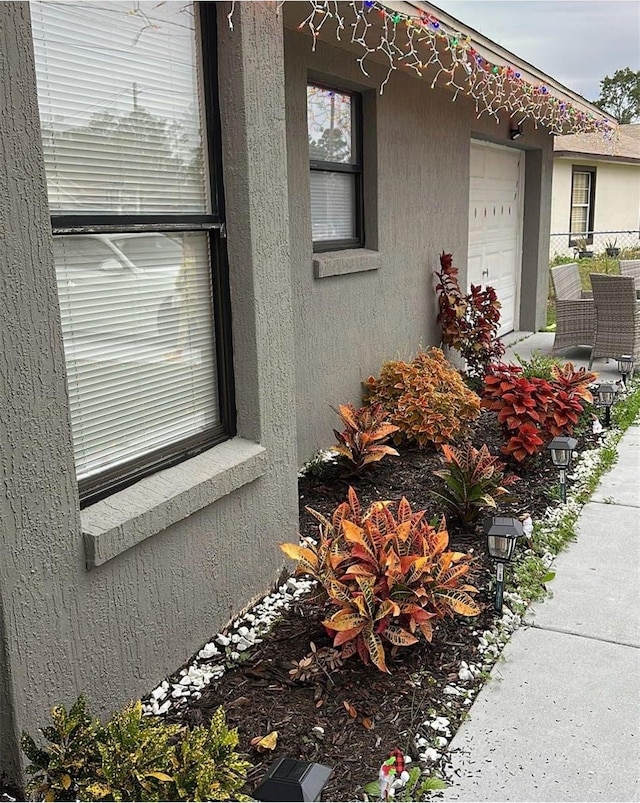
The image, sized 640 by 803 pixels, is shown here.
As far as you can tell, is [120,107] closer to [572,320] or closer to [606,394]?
[606,394]

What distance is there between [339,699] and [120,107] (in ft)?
7.55

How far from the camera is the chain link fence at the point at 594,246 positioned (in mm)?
19359

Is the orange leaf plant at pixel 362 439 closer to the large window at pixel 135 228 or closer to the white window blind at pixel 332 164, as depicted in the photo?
the white window blind at pixel 332 164

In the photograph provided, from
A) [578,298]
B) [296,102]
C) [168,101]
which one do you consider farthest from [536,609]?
[578,298]

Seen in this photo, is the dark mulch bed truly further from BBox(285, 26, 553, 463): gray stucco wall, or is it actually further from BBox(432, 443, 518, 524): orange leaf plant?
BBox(285, 26, 553, 463): gray stucco wall

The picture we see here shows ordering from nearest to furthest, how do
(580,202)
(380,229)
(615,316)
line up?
(380,229) → (615,316) → (580,202)

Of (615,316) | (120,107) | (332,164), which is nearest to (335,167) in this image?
(332,164)

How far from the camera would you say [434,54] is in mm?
5301

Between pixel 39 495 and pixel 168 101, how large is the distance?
163cm

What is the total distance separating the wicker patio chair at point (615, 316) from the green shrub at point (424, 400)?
103 inches

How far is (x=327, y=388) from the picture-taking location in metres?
5.51

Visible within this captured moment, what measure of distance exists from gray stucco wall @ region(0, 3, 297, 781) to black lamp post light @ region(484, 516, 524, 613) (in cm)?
100

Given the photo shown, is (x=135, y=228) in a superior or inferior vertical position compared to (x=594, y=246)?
superior

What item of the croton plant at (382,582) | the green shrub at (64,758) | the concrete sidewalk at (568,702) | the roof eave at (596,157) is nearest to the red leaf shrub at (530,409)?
the concrete sidewalk at (568,702)
